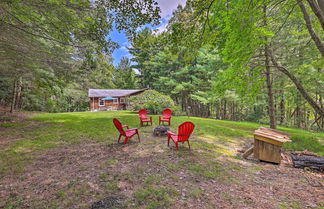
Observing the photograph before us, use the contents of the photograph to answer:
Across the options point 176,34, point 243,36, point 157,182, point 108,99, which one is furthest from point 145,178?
point 108,99

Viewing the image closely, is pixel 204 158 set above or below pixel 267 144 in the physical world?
below

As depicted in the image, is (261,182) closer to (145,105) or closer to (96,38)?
(96,38)

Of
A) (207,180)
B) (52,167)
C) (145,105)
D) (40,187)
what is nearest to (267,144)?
(207,180)

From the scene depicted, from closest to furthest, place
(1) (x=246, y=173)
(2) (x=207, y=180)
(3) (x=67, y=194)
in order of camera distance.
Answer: (3) (x=67, y=194), (2) (x=207, y=180), (1) (x=246, y=173)

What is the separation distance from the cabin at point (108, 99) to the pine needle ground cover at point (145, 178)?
16.1 m

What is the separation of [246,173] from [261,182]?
331 millimetres

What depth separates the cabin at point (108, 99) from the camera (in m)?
20.0

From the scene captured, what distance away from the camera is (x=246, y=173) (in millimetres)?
2766

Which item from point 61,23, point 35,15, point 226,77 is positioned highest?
point 35,15

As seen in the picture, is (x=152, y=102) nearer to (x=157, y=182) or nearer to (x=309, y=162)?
(x=157, y=182)

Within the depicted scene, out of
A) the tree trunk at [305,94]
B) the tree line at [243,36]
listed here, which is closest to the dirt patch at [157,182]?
the tree trunk at [305,94]

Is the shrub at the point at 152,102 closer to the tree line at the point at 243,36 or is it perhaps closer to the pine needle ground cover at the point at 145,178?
the tree line at the point at 243,36

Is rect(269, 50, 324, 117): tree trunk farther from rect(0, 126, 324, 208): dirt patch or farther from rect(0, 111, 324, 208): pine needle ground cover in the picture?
rect(0, 126, 324, 208): dirt patch

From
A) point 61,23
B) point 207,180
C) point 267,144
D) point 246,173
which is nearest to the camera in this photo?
point 207,180
